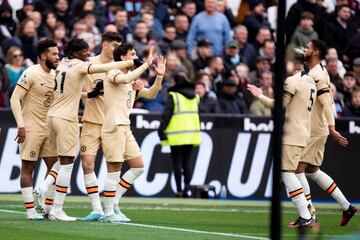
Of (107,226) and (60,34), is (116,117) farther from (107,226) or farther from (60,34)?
(60,34)

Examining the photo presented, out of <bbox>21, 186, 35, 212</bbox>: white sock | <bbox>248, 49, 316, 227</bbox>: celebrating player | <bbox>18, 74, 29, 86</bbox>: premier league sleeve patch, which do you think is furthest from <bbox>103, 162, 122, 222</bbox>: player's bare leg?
<bbox>248, 49, 316, 227</bbox>: celebrating player

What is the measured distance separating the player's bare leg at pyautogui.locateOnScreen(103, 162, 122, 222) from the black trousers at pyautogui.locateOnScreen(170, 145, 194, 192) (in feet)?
18.7

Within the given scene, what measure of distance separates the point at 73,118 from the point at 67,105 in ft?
0.64

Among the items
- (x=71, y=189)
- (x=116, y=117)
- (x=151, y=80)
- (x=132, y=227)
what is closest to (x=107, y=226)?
(x=132, y=227)

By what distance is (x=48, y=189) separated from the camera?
52.2 ft

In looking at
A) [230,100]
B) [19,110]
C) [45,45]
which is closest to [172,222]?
[19,110]

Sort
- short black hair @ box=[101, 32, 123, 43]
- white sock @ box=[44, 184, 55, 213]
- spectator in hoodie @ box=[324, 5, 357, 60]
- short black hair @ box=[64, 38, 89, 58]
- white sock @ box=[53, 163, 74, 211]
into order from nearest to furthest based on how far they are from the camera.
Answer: short black hair @ box=[64, 38, 89, 58], white sock @ box=[53, 163, 74, 211], short black hair @ box=[101, 32, 123, 43], white sock @ box=[44, 184, 55, 213], spectator in hoodie @ box=[324, 5, 357, 60]

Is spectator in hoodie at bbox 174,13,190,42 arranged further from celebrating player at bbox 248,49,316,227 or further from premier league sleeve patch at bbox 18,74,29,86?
premier league sleeve patch at bbox 18,74,29,86

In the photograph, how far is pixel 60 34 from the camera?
23.1m

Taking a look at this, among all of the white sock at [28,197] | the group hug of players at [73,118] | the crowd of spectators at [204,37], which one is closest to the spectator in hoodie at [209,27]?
the crowd of spectators at [204,37]

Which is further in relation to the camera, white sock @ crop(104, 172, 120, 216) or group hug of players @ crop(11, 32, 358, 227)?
white sock @ crop(104, 172, 120, 216)

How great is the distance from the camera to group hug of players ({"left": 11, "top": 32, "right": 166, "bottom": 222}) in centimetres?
1520

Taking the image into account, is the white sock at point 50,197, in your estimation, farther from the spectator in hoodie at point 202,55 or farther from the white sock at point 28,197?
the spectator in hoodie at point 202,55

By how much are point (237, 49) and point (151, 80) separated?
2760mm
